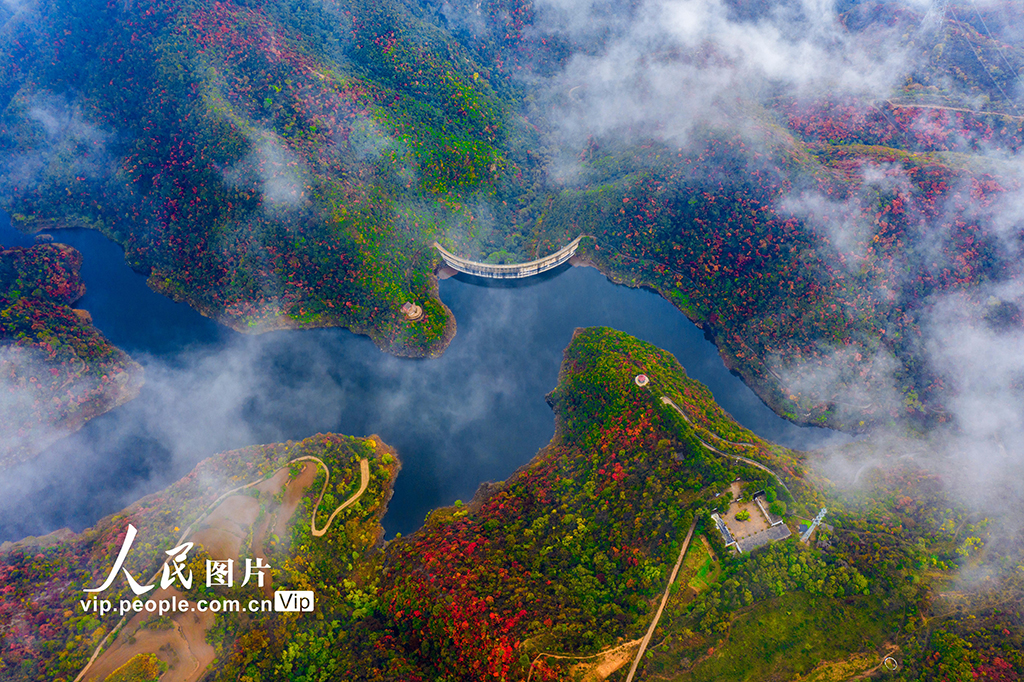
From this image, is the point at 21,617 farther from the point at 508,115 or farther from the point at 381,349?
the point at 508,115

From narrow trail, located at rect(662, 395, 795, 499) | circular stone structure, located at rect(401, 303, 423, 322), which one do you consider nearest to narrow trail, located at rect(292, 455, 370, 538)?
circular stone structure, located at rect(401, 303, 423, 322)

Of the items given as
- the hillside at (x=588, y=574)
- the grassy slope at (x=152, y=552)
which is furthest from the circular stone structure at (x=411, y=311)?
→ the hillside at (x=588, y=574)

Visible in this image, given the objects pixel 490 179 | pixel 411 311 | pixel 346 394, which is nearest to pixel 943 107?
pixel 490 179

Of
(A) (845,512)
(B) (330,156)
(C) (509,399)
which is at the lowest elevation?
(A) (845,512)

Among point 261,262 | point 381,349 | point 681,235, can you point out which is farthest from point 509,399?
point 261,262

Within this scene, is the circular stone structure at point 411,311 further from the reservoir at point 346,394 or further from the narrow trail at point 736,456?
the narrow trail at point 736,456

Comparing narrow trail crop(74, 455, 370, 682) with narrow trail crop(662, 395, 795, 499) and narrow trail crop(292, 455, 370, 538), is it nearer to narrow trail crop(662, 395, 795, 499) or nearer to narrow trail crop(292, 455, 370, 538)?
narrow trail crop(292, 455, 370, 538)
